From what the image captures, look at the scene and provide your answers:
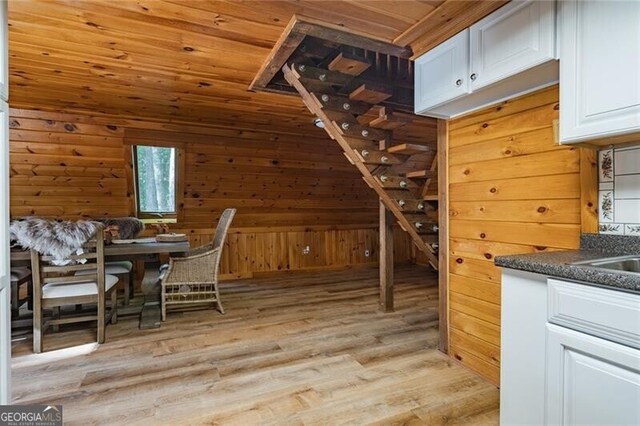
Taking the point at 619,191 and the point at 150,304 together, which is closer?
the point at 619,191

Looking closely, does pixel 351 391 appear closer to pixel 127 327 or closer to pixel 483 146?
pixel 483 146

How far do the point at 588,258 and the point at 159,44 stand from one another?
2.64 metres

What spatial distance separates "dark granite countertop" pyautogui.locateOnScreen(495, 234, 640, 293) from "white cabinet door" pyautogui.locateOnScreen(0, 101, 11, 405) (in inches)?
75.3

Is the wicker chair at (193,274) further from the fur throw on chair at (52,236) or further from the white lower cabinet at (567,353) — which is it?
the white lower cabinet at (567,353)

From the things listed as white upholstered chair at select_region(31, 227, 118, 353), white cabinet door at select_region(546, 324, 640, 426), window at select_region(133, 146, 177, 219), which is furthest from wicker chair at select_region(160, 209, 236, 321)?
white cabinet door at select_region(546, 324, 640, 426)

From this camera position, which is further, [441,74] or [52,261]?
[52,261]

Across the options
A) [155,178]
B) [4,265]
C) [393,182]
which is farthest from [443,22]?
[155,178]

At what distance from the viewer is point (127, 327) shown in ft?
9.43

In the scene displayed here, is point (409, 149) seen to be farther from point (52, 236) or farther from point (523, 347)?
point (52, 236)

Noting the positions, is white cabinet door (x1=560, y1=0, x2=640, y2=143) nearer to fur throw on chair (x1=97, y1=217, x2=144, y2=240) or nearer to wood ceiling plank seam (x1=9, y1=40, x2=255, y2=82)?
wood ceiling plank seam (x1=9, y1=40, x2=255, y2=82)

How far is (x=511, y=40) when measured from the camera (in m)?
1.51

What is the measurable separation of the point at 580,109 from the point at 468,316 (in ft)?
4.56

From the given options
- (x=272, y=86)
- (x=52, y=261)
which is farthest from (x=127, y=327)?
(x=272, y=86)

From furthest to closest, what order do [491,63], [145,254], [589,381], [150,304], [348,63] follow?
[150,304]
[145,254]
[348,63]
[491,63]
[589,381]
